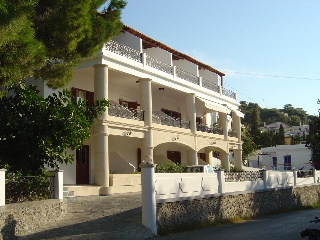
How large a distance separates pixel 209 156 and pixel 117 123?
14.8 meters

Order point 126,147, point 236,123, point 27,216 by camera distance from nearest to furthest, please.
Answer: point 27,216 < point 126,147 < point 236,123

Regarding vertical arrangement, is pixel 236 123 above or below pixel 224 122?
above

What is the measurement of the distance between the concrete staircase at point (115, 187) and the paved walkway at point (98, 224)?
107 inches

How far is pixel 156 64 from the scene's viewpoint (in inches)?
1007

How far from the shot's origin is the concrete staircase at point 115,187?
18892 mm

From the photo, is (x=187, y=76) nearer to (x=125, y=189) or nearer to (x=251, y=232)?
(x=125, y=189)

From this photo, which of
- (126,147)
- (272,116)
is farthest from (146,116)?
(272,116)

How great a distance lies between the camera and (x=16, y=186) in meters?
13.1

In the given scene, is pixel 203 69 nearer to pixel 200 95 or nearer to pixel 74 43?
pixel 200 95

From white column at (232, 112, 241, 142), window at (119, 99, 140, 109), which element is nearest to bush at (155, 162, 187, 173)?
window at (119, 99, 140, 109)

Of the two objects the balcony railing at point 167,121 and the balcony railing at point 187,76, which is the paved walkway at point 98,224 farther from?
the balcony railing at point 187,76

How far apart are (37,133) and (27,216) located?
2.97m

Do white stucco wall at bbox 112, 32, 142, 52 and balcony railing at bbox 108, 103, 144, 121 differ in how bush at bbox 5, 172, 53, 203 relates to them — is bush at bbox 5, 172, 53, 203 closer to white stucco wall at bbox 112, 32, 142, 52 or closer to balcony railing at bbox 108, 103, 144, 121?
balcony railing at bbox 108, 103, 144, 121

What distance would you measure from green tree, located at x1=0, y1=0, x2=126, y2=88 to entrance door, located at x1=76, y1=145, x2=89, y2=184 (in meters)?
8.07
